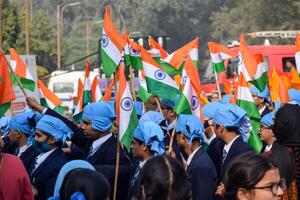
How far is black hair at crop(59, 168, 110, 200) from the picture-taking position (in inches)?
194

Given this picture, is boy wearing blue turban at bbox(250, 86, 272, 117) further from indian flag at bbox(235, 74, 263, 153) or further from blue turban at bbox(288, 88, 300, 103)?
blue turban at bbox(288, 88, 300, 103)

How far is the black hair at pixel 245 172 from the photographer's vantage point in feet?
→ 17.2

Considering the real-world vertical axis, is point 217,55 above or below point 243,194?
below

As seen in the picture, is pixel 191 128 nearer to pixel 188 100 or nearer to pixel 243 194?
pixel 188 100

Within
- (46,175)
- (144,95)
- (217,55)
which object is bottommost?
(217,55)

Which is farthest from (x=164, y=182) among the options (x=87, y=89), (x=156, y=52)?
(x=87, y=89)

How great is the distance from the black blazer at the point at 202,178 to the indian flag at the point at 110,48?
10.6 feet

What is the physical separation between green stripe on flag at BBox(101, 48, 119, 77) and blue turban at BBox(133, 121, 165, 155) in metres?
3.01

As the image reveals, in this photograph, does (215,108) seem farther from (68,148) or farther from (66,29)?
(66,29)

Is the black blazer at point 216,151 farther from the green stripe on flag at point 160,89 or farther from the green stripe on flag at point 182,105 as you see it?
the green stripe on flag at point 160,89

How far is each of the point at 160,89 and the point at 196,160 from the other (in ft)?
9.57

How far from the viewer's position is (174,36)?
8662 centimetres

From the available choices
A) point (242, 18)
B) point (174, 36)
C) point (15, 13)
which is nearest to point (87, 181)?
point (15, 13)

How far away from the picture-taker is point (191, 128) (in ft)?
26.8
